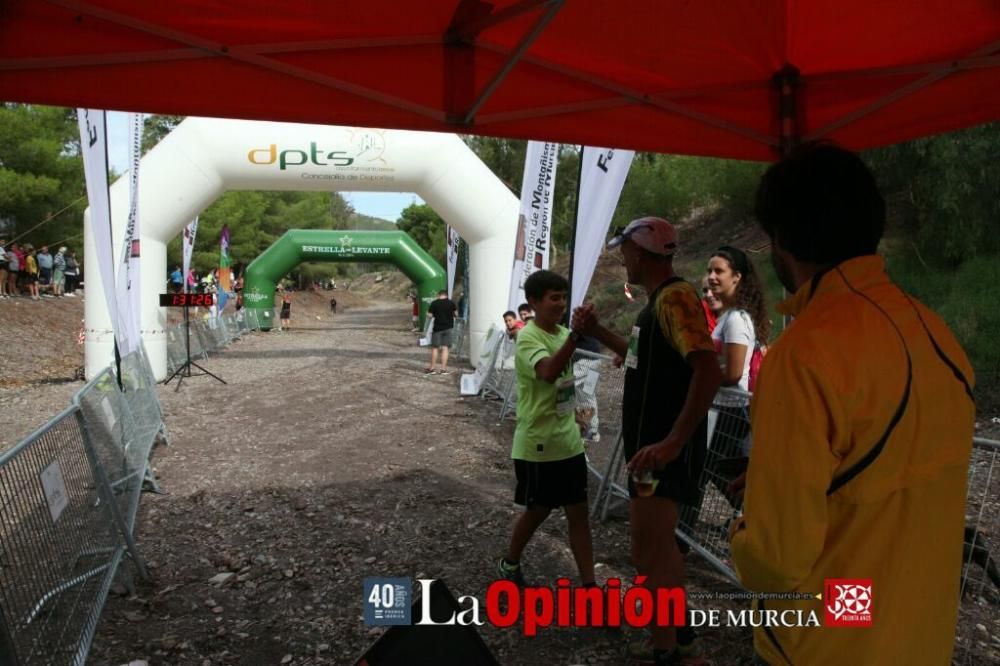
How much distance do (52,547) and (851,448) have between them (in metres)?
2.89

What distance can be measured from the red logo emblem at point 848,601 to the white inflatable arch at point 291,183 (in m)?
10.2

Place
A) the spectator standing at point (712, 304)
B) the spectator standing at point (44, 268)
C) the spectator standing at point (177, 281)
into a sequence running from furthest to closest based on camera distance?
the spectator standing at point (177, 281) → the spectator standing at point (44, 268) → the spectator standing at point (712, 304)

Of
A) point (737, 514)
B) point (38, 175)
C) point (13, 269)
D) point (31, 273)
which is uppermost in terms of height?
point (38, 175)

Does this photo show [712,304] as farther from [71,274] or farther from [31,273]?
[71,274]

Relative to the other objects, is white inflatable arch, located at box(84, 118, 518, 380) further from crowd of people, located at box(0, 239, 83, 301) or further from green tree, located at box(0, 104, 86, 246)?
green tree, located at box(0, 104, 86, 246)

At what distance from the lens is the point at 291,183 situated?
1168 centimetres

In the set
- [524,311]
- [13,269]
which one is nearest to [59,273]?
[13,269]

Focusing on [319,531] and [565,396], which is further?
[319,531]

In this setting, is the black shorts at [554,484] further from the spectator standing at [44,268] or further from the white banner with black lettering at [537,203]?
the spectator standing at [44,268]

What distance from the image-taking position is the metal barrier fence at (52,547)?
2.37m

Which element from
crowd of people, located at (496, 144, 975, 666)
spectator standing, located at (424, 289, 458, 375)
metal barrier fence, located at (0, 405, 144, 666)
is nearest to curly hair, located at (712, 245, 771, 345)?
crowd of people, located at (496, 144, 975, 666)

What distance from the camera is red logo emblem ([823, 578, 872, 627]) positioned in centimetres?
125

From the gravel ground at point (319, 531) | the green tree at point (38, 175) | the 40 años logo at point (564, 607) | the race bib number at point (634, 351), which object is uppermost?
the green tree at point (38, 175)

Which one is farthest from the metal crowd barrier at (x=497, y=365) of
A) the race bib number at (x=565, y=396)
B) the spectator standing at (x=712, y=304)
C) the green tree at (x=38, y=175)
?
the green tree at (x=38, y=175)
